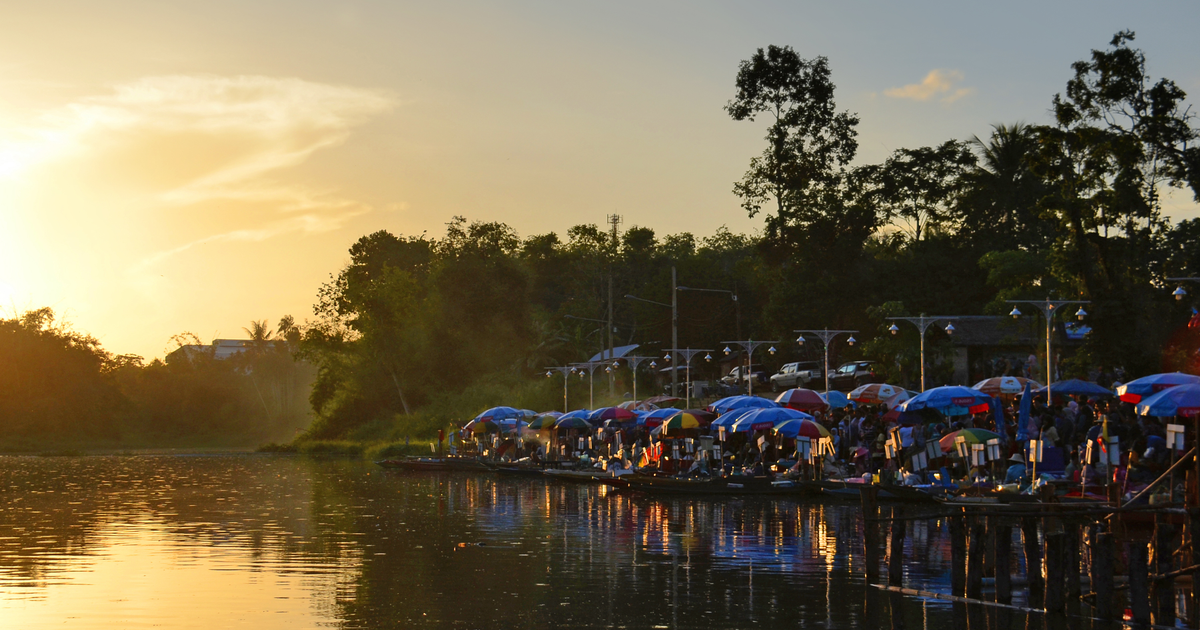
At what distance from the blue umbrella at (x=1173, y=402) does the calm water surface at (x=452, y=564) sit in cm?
494

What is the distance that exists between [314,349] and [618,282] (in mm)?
25335

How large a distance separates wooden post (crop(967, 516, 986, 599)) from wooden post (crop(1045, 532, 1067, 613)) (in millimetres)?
1166

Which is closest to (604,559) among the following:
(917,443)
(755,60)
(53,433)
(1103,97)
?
(917,443)

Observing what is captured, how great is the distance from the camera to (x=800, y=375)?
6600 cm

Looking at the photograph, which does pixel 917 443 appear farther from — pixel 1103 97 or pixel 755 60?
pixel 755 60

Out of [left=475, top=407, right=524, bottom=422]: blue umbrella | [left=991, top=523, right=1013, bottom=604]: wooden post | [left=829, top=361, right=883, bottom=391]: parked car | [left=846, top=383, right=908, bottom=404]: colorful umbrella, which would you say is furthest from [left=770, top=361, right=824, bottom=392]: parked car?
[left=991, top=523, right=1013, bottom=604]: wooden post

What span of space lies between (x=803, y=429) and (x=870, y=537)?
1434 centimetres

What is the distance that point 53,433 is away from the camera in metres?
90.2

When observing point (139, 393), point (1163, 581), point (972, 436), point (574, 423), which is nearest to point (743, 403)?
point (972, 436)

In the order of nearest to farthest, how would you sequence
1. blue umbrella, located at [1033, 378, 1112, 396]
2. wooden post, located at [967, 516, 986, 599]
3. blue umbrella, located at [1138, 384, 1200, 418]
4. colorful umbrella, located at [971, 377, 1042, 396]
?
wooden post, located at [967, 516, 986, 599] → blue umbrella, located at [1138, 384, 1200, 418] → blue umbrella, located at [1033, 378, 1112, 396] → colorful umbrella, located at [971, 377, 1042, 396]

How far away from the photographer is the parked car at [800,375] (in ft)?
216

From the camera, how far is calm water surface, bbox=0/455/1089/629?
17.5 meters

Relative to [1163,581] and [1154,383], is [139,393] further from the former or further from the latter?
[1163,581]

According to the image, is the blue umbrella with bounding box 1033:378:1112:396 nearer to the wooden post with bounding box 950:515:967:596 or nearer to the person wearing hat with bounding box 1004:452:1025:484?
the person wearing hat with bounding box 1004:452:1025:484
